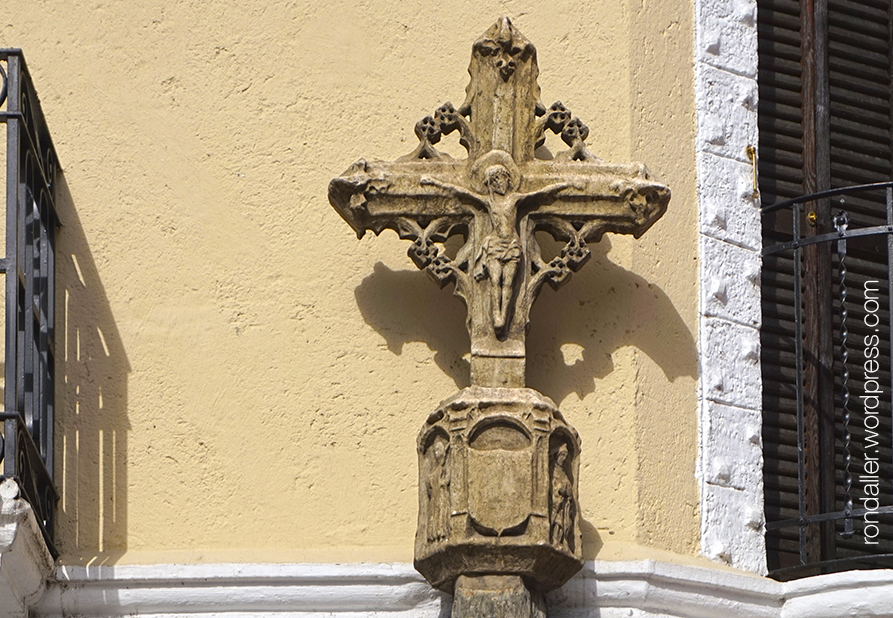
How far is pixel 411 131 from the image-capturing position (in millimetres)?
5711

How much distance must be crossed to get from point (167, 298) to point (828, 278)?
1.99 metres

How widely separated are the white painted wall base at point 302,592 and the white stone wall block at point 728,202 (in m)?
1.09

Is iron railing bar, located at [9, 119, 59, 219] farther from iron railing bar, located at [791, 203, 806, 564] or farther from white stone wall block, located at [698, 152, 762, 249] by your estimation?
iron railing bar, located at [791, 203, 806, 564]

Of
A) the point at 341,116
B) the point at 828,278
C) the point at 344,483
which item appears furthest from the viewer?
the point at 828,278

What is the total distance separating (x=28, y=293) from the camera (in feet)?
16.5

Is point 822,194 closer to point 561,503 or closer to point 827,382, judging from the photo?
point 827,382

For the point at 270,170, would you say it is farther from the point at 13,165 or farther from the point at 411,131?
the point at 13,165

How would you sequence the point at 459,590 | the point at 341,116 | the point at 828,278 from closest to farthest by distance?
the point at 459,590
the point at 341,116
the point at 828,278

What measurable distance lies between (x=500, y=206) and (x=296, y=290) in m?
0.63

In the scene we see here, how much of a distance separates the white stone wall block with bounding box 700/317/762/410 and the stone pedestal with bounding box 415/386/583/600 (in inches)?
24.9

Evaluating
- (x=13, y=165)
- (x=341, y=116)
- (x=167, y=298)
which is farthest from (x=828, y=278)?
(x=13, y=165)

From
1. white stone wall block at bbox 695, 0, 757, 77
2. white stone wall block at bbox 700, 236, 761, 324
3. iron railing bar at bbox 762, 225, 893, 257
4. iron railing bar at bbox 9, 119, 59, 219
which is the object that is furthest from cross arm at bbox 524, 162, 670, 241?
iron railing bar at bbox 9, 119, 59, 219

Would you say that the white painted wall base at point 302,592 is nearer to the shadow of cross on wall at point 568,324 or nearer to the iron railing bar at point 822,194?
the shadow of cross on wall at point 568,324

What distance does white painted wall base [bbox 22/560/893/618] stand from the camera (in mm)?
5094
